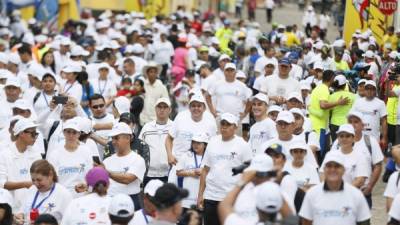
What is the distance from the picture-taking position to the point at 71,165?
1247 cm

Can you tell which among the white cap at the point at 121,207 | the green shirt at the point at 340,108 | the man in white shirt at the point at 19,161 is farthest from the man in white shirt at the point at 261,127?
the white cap at the point at 121,207

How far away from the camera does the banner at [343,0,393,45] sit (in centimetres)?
2150

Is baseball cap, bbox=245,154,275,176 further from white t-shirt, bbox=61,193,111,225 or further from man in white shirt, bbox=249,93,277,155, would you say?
man in white shirt, bbox=249,93,277,155

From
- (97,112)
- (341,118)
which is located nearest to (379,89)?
(341,118)

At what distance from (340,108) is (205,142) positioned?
353 centimetres

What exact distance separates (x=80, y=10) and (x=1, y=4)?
3.74 meters

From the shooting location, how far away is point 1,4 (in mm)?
37469

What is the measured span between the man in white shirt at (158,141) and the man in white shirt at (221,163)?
1.71m

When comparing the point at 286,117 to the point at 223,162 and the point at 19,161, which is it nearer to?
the point at 223,162

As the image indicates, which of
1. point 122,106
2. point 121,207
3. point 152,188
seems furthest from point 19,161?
point 122,106

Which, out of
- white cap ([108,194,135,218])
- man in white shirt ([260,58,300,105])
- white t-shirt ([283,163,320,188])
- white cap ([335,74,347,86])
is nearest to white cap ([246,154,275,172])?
white cap ([108,194,135,218])

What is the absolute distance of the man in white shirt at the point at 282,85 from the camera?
17562mm

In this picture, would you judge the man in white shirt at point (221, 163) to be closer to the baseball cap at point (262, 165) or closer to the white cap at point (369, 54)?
the baseball cap at point (262, 165)

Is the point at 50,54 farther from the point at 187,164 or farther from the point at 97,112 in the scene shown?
the point at 187,164
